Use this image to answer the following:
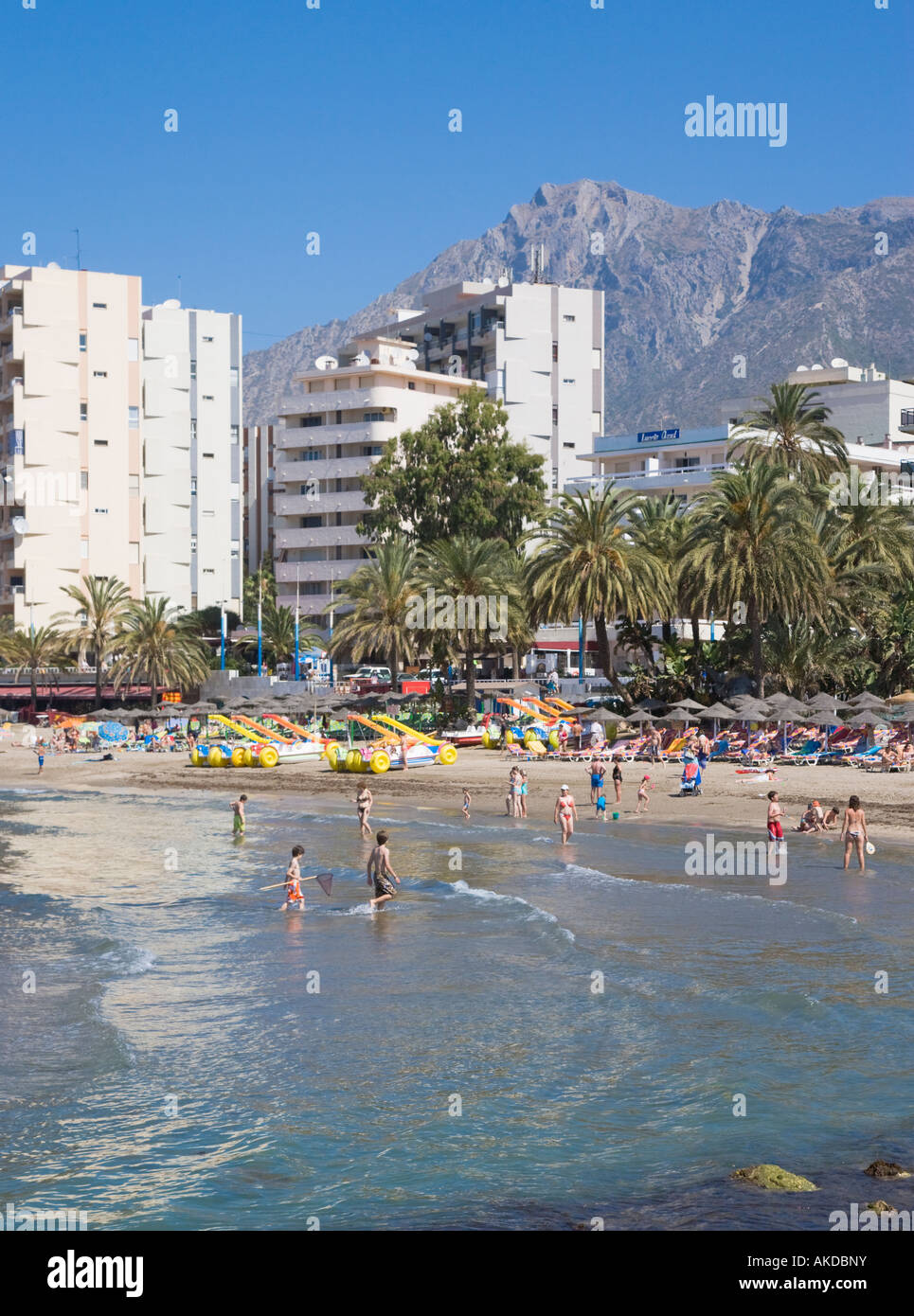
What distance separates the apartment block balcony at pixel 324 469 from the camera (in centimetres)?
9269

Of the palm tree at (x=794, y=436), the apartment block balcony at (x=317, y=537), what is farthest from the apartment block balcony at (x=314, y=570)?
the palm tree at (x=794, y=436)

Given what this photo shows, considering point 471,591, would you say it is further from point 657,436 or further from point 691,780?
point 657,436

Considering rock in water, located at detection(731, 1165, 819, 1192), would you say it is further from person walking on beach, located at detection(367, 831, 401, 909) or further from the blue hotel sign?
the blue hotel sign

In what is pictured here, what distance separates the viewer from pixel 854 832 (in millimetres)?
24172

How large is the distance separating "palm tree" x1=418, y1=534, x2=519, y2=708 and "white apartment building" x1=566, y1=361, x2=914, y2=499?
81.9ft

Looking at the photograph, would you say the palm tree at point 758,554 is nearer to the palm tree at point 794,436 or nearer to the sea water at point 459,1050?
the palm tree at point 794,436

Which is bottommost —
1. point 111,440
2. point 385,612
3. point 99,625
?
point 99,625

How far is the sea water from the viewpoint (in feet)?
32.6

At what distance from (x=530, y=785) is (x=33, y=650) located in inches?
1687

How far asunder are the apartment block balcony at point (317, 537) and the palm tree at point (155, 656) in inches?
946

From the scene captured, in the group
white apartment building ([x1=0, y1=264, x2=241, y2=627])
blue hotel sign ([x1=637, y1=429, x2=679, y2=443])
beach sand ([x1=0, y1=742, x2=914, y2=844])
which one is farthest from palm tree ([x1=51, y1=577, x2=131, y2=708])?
blue hotel sign ([x1=637, y1=429, x2=679, y2=443])

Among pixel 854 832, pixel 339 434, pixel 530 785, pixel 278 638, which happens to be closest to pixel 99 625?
pixel 278 638
